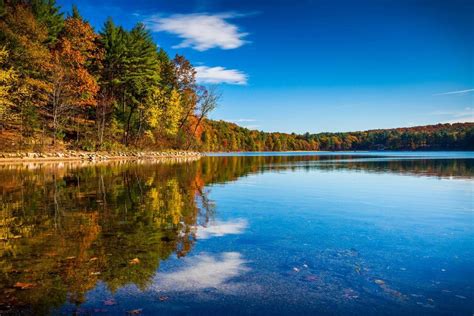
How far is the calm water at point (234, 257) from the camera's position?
15.1 ft

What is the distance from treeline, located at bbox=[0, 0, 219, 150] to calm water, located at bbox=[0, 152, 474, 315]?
26777 millimetres

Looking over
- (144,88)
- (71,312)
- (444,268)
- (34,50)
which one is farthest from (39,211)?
(144,88)

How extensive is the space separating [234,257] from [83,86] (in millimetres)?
39872

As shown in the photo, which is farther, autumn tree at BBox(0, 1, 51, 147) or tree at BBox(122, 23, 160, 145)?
tree at BBox(122, 23, 160, 145)

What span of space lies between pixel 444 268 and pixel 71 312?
560 cm

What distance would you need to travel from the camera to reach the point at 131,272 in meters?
5.61

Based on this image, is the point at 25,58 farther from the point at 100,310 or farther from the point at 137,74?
the point at 100,310

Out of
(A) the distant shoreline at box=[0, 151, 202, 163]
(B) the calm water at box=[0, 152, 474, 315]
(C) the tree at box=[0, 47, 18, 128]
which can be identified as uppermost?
(C) the tree at box=[0, 47, 18, 128]

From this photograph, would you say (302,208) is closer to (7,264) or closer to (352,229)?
(352,229)

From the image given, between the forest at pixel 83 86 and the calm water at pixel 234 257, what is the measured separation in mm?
27321

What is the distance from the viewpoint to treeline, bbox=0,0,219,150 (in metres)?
36.6

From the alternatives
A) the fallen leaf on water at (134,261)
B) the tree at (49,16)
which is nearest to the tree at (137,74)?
the tree at (49,16)

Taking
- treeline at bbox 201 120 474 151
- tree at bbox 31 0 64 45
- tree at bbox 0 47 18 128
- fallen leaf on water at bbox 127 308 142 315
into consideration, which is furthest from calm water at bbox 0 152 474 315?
treeline at bbox 201 120 474 151

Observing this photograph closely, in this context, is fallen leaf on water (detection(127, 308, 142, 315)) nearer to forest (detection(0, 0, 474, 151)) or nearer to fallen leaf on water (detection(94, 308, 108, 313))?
fallen leaf on water (detection(94, 308, 108, 313))
